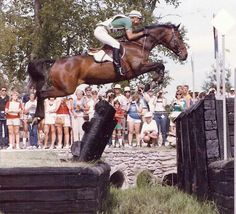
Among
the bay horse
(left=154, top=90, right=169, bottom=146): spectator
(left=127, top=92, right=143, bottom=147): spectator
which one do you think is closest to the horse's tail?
the bay horse

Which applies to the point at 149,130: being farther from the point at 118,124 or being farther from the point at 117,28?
the point at 117,28

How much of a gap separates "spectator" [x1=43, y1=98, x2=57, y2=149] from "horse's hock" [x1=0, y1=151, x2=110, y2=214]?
8.44 meters

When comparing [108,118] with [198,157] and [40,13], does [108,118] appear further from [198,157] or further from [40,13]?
[40,13]

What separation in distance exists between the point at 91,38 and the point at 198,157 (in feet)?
53.6

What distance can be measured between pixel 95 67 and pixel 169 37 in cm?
147

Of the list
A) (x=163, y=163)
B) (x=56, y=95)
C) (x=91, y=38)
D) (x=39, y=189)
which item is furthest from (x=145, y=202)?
(x=91, y=38)

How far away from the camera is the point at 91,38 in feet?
86.5

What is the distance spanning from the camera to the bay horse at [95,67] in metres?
11.2

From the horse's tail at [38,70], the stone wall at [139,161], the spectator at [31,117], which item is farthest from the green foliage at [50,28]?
the horse's tail at [38,70]

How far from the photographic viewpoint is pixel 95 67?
11.2m

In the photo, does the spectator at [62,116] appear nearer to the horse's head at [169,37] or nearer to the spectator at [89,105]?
the spectator at [89,105]

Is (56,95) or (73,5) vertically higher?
(73,5)

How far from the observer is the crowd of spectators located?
16.3 metres

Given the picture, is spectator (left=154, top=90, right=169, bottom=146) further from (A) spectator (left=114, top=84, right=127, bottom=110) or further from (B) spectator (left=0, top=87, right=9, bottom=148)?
(B) spectator (left=0, top=87, right=9, bottom=148)
